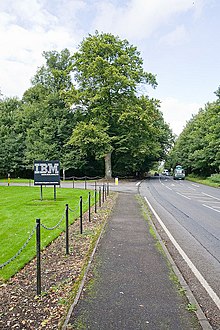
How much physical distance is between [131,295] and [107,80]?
38.2 metres

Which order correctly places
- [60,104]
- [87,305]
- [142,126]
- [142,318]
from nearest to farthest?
[142,318] → [87,305] → [142,126] → [60,104]

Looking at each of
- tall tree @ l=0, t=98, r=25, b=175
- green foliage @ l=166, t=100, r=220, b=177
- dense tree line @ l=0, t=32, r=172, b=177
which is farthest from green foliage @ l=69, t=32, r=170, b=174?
tall tree @ l=0, t=98, r=25, b=175

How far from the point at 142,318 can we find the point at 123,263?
2245 millimetres

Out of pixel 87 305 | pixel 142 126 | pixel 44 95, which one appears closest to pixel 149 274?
pixel 87 305

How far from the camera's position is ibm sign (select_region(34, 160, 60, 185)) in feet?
58.7

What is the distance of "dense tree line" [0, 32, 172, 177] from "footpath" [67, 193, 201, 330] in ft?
103

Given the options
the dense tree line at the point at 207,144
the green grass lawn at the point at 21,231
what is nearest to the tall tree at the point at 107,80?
the dense tree line at the point at 207,144

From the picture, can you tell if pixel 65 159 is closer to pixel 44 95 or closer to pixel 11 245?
pixel 44 95

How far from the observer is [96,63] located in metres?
39.5

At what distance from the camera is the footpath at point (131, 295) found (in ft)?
12.5

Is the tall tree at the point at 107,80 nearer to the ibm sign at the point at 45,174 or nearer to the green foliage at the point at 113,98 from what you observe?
the green foliage at the point at 113,98

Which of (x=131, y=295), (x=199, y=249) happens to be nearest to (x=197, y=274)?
(x=131, y=295)

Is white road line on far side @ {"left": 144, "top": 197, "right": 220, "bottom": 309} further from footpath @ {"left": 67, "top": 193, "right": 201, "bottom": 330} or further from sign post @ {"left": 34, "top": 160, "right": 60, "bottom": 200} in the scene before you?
sign post @ {"left": 34, "top": 160, "right": 60, "bottom": 200}

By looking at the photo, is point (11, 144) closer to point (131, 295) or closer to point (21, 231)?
point (21, 231)
